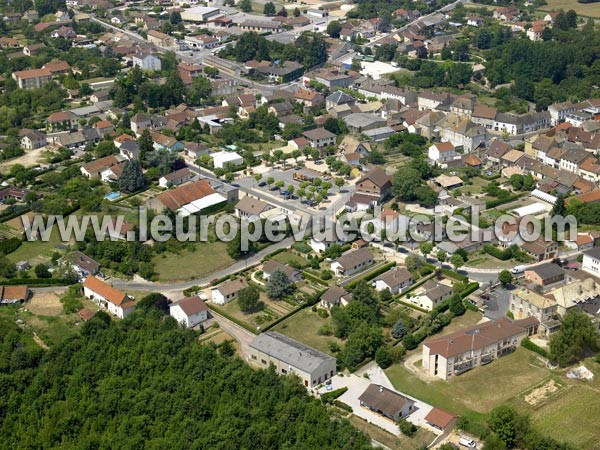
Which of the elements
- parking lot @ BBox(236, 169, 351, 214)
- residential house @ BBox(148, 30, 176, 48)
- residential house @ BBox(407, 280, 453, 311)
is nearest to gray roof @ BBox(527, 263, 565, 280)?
residential house @ BBox(407, 280, 453, 311)

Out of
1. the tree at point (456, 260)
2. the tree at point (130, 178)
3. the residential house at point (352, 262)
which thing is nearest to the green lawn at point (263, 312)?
the residential house at point (352, 262)

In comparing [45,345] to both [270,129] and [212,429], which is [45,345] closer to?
[212,429]

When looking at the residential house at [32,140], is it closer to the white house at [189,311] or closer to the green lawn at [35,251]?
the green lawn at [35,251]

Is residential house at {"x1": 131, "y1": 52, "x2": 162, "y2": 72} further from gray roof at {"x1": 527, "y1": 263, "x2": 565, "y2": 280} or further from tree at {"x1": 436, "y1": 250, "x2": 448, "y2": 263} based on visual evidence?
gray roof at {"x1": 527, "y1": 263, "x2": 565, "y2": 280}

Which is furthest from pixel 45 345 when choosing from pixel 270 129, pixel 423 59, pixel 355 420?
pixel 423 59

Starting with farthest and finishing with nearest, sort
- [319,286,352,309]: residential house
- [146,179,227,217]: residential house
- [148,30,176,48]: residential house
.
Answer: [148,30,176,48]: residential house < [146,179,227,217]: residential house < [319,286,352,309]: residential house

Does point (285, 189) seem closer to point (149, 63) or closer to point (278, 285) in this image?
point (278, 285)
